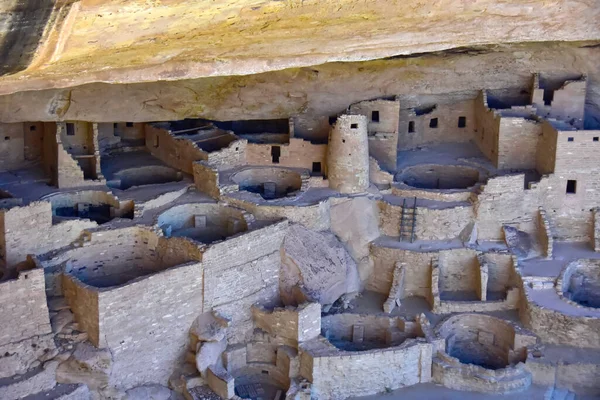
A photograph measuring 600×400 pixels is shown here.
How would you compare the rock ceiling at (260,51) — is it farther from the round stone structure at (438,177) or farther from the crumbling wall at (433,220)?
the crumbling wall at (433,220)

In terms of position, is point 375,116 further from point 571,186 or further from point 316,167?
point 571,186

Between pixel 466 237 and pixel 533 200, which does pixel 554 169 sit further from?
pixel 466 237

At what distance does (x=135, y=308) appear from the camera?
15.4m

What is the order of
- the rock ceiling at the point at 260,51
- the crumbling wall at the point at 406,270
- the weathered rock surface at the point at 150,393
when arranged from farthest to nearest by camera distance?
the crumbling wall at the point at 406,270
the weathered rock surface at the point at 150,393
the rock ceiling at the point at 260,51

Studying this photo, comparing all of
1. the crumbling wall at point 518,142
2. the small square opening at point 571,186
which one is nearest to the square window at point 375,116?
the crumbling wall at point 518,142

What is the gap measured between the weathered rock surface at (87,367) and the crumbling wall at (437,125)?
869 centimetres

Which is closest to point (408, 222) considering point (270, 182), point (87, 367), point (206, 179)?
point (270, 182)

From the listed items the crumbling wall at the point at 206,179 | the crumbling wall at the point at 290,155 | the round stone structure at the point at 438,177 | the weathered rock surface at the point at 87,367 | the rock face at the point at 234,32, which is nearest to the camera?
the rock face at the point at 234,32

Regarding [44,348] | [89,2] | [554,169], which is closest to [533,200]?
[554,169]

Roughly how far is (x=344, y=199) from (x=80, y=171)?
5065mm

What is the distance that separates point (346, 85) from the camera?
65.0 feet

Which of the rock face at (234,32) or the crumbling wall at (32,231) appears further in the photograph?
the crumbling wall at (32,231)

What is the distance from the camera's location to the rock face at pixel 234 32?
33.2 feet

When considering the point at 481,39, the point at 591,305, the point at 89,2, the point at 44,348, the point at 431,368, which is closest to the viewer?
the point at 89,2
